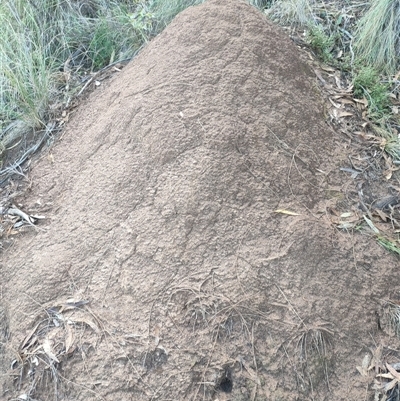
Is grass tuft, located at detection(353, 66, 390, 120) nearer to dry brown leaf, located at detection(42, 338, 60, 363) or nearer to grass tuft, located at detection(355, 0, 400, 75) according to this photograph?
grass tuft, located at detection(355, 0, 400, 75)

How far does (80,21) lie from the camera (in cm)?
387

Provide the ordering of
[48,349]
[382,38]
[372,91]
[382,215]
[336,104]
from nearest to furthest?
[48,349] → [382,215] → [336,104] → [372,91] → [382,38]

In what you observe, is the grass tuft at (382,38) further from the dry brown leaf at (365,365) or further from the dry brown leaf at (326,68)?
the dry brown leaf at (365,365)

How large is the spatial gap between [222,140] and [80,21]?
2.10 metres

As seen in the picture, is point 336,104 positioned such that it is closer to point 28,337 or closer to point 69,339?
point 69,339

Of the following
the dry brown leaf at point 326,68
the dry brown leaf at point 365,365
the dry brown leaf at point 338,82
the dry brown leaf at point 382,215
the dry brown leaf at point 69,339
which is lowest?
the dry brown leaf at point 365,365

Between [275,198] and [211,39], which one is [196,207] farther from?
[211,39]

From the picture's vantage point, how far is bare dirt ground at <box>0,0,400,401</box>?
2031 mm

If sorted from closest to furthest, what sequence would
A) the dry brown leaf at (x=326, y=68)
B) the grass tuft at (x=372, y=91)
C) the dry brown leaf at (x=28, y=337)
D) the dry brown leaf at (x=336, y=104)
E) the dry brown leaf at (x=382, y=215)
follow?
the dry brown leaf at (x=28, y=337), the dry brown leaf at (x=382, y=215), the dry brown leaf at (x=336, y=104), the grass tuft at (x=372, y=91), the dry brown leaf at (x=326, y=68)

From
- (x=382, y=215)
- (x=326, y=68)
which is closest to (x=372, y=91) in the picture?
(x=326, y=68)

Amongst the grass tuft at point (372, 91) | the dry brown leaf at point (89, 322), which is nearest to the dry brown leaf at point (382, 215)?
the grass tuft at point (372, 91)

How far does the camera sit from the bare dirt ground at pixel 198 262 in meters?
2.03

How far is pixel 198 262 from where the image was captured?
2.16m

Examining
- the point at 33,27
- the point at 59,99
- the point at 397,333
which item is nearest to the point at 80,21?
the point at 33,27
